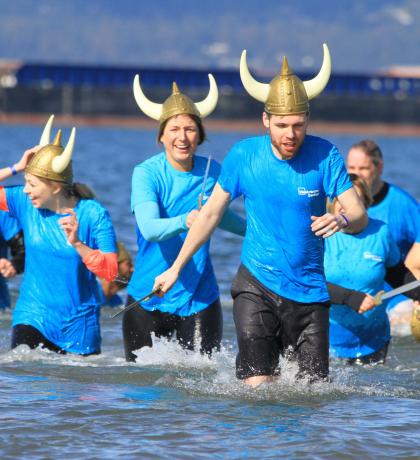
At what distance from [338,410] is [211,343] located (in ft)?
3.37

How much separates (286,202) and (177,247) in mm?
1443

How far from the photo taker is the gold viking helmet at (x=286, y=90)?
21.4ft

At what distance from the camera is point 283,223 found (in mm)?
6637

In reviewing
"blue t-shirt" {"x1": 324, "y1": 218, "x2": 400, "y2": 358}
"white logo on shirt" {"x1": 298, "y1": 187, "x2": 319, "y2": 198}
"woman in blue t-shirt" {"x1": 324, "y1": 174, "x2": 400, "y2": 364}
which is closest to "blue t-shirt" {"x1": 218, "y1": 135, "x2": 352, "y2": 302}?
"white logo on shirt" {"x1": 298, "y1": 187, "x2": 319, "y2": 198}

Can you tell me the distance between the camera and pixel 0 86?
75500mm

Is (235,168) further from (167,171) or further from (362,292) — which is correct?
(362,292)

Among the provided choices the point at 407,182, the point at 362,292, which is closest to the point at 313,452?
the point at 362,292

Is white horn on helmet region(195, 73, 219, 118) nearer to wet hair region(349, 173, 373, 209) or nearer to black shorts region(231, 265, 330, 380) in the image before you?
wet hair region(349, 173, 373, 209)

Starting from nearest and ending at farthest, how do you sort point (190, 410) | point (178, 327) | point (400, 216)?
point (190, 410) → point (178, 327) → point (400, 216)

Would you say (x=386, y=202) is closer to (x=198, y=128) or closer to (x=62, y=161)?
(x=198, y=128)

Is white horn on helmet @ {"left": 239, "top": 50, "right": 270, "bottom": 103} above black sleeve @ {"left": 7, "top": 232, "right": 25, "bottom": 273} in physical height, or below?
above

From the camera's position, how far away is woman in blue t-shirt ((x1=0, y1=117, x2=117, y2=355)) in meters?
7.72

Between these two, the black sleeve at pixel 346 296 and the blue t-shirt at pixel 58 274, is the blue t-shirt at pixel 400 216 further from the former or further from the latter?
the blue t-shirt at pixel 58 274

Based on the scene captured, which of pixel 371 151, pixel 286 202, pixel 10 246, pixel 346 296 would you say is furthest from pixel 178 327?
pixel 10 246
